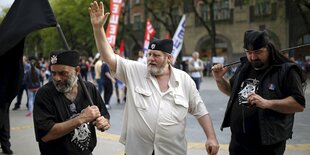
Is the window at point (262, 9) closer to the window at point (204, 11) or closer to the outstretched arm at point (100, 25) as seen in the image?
the window at point (204, 11)

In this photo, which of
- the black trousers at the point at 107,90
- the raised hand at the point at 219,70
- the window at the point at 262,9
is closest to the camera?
the raised hand at the point at 219,70

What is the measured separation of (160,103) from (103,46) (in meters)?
0.75

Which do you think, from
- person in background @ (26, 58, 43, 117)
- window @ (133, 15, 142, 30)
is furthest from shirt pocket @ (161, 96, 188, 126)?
window @ (133, 15, 142, 30)

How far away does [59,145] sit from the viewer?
3127 mm

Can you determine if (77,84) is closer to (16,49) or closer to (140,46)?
(16,49)

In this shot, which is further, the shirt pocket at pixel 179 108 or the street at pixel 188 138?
the street at pixel 188 138

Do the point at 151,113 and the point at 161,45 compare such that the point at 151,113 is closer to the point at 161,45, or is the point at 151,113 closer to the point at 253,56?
the point at 161,45

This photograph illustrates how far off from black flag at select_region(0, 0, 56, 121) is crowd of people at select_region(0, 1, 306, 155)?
0.95ft

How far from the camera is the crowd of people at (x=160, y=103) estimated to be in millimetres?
3120

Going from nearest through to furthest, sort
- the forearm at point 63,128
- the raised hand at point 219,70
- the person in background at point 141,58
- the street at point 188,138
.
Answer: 1. the forearm at point 63,128
2. the raised hand at point 219,70
3. the street at point 188,138
4. the person in background at point 141,58

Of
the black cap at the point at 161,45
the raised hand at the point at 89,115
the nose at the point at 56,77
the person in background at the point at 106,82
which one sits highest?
the black cap at the point at 161,45

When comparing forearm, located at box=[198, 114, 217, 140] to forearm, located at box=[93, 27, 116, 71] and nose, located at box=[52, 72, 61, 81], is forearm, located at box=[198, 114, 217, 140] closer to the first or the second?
forearm, located at box=[93, 27, 116, 71]


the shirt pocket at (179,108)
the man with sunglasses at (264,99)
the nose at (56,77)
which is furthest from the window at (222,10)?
the nose at (56,77)

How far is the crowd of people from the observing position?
3.12 meters
